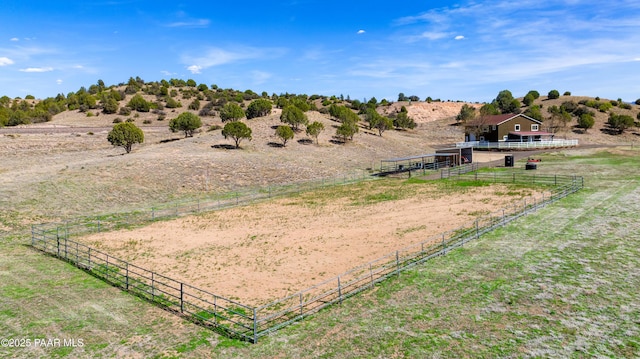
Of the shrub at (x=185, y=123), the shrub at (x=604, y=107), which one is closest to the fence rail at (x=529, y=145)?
the shrub at (x=604, y=107)

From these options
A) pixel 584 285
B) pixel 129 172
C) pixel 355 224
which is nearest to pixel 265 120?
pixel 129 172

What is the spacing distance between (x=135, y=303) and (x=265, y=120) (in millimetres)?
66635

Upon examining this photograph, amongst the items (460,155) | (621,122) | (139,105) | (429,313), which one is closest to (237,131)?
(460,155)

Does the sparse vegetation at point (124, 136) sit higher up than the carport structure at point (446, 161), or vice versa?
the sparse vegetation at point (124, 136)

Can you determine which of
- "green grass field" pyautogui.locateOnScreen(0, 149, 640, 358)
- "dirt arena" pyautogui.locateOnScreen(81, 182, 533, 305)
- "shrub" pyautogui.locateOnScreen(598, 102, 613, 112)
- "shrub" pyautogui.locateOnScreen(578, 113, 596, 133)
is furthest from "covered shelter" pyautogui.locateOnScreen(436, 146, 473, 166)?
"shrub" pyautogui.locateOnScreen(598, 102, 613, 112)

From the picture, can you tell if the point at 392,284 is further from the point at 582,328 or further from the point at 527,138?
the point at 527,138

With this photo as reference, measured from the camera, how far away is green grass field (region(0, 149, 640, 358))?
44.1 feet

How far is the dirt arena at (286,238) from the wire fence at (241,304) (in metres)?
0.86

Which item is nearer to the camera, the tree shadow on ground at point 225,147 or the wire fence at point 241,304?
the wire fence at point 241,304

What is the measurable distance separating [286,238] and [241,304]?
11.1m

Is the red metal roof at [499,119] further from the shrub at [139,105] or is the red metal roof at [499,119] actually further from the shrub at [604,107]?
the shrub at [139,105]

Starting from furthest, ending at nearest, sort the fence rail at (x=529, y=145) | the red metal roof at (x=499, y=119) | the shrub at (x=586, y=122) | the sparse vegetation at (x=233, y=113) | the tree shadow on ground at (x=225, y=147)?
the shrub at (x=586, y=122)
the red metal roof at (x=499, y=119)
the sparse vegetation at (x=233, y=113)
the fence rail at (x=529, y=145)
the tree shadow on ground at (x=225, y=147)

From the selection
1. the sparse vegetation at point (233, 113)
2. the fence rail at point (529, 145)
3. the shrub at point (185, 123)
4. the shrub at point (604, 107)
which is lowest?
the fence rail at point (529, 145)

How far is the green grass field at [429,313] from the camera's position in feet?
44.1
